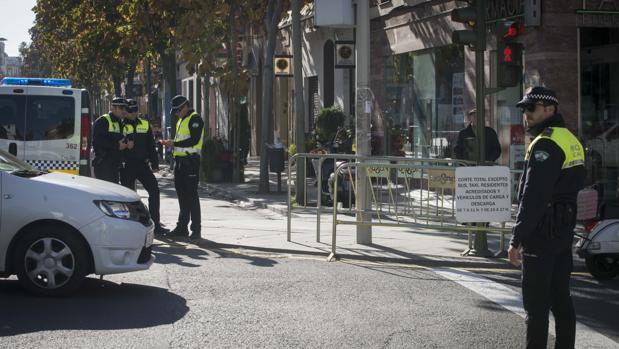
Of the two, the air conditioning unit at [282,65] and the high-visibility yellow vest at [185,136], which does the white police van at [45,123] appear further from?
the air conditioning unit at [282,65]

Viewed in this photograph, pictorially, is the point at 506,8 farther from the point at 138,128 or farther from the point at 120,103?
the point at 120,103

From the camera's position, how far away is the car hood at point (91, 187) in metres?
8.77

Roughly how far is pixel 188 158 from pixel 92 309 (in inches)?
208

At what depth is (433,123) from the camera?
22219 mm

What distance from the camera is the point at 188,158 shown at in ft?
43.8

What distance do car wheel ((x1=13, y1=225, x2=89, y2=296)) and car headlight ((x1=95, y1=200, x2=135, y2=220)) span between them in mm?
351

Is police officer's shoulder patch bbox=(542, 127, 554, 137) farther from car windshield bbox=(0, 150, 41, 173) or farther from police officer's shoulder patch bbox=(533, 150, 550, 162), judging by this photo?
car windshield bbox=(0, 150, 41, 173)

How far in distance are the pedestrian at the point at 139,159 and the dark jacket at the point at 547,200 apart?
8.29 meters

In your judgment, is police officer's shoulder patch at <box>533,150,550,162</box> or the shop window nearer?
police officer's shoulder patch at <box>533,150,550,162</box>

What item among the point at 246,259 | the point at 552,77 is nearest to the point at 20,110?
the point at 246,259

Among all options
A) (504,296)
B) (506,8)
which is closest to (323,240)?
(504,296)

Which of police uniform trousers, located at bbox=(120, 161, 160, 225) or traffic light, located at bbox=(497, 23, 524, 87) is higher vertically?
traffic light, located at bbox=(497, 23, 524, 87)

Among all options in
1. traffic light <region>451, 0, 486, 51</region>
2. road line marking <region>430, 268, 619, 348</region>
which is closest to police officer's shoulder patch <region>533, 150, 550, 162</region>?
road line marking <region>430, 268, 619, 348</region>

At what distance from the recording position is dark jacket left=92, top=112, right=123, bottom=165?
44.5 ft
